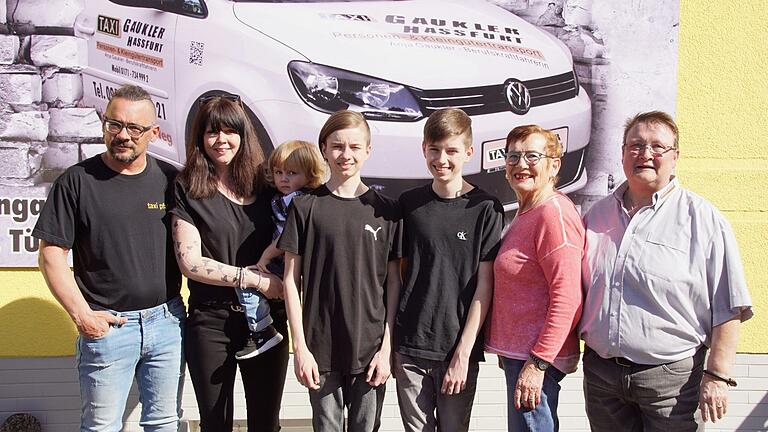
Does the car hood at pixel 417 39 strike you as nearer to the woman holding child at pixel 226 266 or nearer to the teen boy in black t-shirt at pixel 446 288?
the woman holding child at pixel 226 266

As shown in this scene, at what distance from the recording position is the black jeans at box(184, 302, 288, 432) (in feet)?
8.74

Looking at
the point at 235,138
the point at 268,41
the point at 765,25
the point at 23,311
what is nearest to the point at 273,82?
the point at 268,41

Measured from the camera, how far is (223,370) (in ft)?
8.79

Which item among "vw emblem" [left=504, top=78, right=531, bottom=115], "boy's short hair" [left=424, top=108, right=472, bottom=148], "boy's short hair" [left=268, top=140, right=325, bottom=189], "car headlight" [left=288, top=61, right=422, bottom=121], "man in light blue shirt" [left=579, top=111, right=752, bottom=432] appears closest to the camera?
→ "man in light blue shirt" [left=579, top=111, right=752, bottom=432]

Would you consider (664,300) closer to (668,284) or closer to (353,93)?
(668,284)

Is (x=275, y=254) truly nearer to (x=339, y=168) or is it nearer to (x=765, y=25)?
(x=339, y=168)

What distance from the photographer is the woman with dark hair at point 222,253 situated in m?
2.62

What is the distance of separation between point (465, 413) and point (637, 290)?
2.74 feet

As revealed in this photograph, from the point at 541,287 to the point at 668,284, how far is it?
0.44m

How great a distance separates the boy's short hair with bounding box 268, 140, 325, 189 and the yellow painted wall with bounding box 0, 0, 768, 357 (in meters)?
2.11

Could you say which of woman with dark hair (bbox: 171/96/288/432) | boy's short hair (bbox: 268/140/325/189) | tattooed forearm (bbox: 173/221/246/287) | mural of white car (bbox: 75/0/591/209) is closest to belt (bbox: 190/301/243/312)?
woman with dark hair (bbox: 171/96/288/432)

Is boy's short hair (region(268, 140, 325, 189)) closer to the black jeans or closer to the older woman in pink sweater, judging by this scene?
the black jeans

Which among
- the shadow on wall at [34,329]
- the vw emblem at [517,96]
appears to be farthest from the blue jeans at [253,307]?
the vw emblem at [517,96]

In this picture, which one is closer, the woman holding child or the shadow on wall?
the woman holding child
